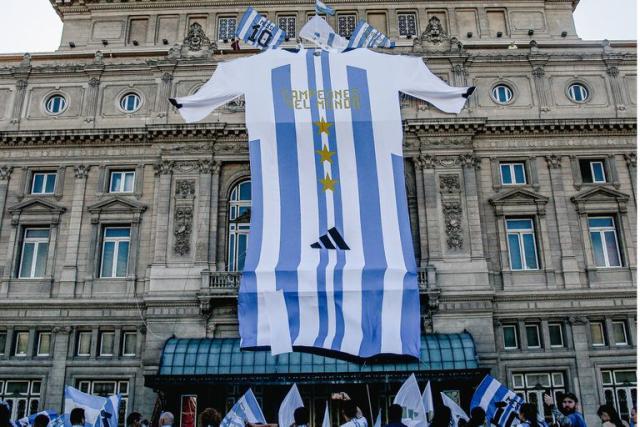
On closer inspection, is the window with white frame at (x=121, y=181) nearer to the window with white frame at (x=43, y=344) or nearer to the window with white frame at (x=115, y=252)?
the window with white frame at (x=115, y=252)

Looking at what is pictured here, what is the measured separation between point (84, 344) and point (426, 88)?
22563 mm

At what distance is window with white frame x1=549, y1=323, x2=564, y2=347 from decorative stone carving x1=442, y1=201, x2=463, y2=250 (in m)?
5.97

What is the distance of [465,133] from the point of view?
31.8 meters

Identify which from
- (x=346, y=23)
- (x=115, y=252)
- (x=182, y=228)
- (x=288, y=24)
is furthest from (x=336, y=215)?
(x=346, y=23)

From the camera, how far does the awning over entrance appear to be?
26.1m

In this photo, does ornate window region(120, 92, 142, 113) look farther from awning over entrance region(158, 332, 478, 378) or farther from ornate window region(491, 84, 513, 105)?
ornate window region(491, 84, 513, 105)

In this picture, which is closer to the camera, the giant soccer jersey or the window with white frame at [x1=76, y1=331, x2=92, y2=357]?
the giant soccer jersey

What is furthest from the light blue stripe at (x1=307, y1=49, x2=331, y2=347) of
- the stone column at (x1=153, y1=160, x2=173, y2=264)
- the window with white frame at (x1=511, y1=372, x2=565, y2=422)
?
the window with white frame at (x1=511, y1=372, x2=565, y2=422)

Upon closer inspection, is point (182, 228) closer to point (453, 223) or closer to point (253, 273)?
point (453, 223)

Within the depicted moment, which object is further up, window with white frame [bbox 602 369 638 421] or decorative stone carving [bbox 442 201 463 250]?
decorative stone carving [bbox 442 201 463 250]

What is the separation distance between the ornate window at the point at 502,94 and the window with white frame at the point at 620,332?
12778mm

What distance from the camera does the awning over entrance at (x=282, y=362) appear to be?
1026 inches

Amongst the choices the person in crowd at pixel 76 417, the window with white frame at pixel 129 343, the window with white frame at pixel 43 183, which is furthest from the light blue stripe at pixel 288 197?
the window with white frame at pixel 43 183

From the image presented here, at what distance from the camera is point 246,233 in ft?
102
